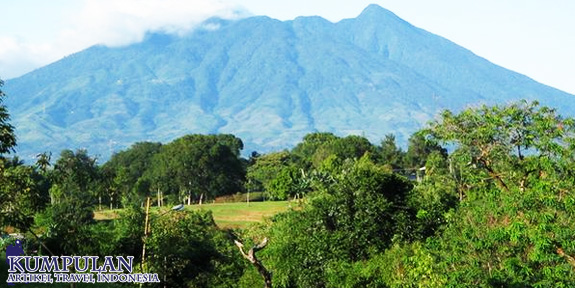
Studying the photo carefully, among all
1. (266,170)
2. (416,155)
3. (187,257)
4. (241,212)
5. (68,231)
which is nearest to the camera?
(68,231)

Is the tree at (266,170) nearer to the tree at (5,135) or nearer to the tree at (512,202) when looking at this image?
the tree at (512,202)

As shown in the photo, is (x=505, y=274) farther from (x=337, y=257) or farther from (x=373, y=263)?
(x=337, y=257)

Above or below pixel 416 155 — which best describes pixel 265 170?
below

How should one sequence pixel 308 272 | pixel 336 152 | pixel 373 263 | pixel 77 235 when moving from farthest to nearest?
pixel 336 152, pixel 308 272, pixel 373 263, pixel 77 235

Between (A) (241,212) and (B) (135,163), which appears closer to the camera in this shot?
(A) (241,212)

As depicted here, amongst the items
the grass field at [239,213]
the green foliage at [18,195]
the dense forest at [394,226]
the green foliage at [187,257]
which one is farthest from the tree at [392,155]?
the green foliage at [18,195]

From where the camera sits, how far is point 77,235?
41.2 feet

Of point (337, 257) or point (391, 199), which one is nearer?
point (337, 257)

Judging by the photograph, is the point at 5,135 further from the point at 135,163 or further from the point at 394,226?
the point at 135,163

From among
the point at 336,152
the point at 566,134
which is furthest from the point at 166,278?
the point at 336,152

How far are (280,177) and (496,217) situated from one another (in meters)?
58.7

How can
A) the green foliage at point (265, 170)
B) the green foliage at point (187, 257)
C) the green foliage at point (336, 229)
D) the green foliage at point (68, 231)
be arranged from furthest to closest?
the green foliage at point (265, 170) → the green foliage at point (187, 257) → the green foliage at point (336, 229) → the green foliage at point (68, 231)

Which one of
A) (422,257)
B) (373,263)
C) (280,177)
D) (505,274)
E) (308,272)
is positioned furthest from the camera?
(280,177)

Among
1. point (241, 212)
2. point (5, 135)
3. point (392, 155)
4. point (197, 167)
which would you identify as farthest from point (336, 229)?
point (392, 155)
